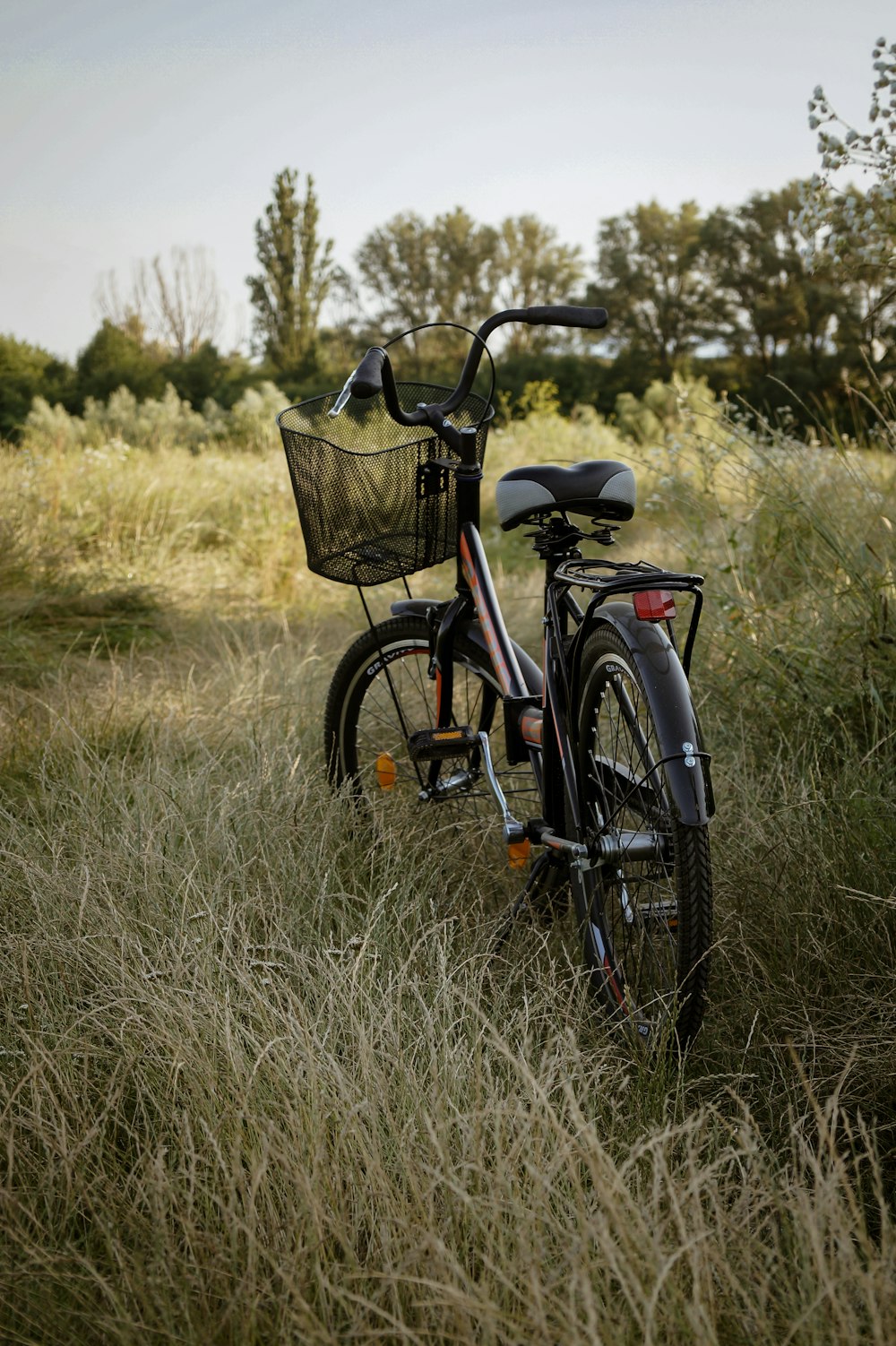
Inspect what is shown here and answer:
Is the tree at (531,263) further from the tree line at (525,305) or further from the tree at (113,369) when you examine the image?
the tree at (113,369)

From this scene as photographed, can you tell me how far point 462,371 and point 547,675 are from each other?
0.75m

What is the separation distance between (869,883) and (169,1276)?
157 cm

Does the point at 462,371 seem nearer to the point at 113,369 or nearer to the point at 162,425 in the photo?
the point at 162,425

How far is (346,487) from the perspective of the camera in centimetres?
257

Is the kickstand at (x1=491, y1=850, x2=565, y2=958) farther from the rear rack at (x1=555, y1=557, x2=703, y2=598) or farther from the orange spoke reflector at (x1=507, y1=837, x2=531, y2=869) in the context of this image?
the rear rack at (x1=555, y1=557, x2=703, y2=598)

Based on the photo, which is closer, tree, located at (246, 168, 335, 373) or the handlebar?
the handlebar

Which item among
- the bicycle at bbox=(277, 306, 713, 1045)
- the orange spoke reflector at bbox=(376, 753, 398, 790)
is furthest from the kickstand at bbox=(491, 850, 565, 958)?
the orange spoke reflector at bbox=(376, 753, 398, 790)

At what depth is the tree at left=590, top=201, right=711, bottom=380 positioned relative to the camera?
24.7 m

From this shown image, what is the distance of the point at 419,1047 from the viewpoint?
169 cm

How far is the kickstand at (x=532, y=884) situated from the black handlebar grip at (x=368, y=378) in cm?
105

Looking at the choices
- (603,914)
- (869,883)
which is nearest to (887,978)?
(869,883)

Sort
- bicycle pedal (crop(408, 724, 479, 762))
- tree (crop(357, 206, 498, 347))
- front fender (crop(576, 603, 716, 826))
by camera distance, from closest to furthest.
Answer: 1. front fender (crop(576, 603, 716, 826))
2. bicycle pedal (crop(408, 724, 479, 762))
3. tree (crop(357, 206, 498, 347))

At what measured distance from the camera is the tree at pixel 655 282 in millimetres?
24719

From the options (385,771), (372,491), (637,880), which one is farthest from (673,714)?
(385,771)
